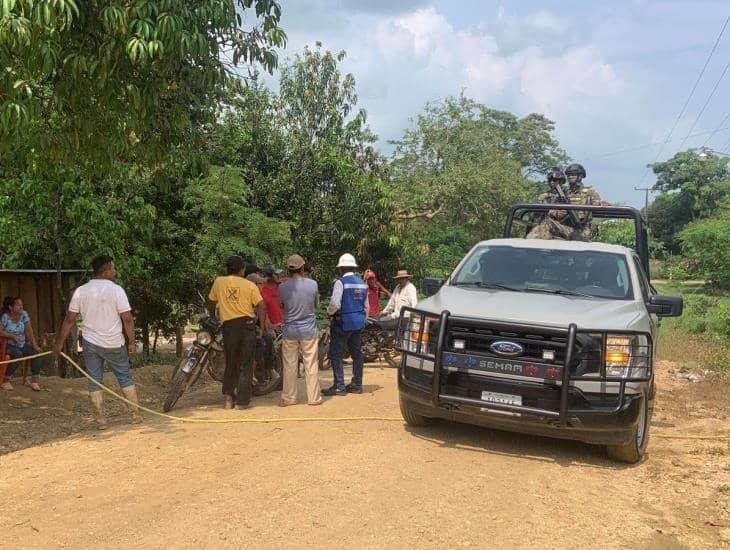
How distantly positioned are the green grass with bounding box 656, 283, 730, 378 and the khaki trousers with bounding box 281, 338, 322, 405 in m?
7.43

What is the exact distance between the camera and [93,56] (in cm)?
634

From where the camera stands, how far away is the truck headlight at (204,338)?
8266 mm

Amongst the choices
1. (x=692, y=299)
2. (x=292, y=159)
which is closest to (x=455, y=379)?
(x=292, y=159)

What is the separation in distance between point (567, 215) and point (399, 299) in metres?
3.07

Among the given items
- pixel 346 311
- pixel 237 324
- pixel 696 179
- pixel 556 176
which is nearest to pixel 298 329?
pixel 237 324

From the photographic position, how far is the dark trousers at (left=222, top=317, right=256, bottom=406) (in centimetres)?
811

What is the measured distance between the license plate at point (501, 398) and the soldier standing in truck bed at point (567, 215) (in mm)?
4682

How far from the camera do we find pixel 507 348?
5.90 metres

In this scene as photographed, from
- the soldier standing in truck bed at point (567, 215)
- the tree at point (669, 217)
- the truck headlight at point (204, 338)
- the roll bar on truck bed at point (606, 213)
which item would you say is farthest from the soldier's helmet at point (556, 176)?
the tree at point (669, 217)

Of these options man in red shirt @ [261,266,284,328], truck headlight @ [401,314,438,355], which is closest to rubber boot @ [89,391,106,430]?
man in red shirt @ [261,266,284,328]

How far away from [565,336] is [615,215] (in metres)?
4.31

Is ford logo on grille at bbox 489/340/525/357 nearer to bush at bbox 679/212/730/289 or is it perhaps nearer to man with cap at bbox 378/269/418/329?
man with cap at bbox 378/269/418/329

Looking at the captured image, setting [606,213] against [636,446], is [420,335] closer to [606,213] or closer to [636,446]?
[636,446]

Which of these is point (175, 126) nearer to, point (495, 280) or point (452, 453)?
point (495, 280)
